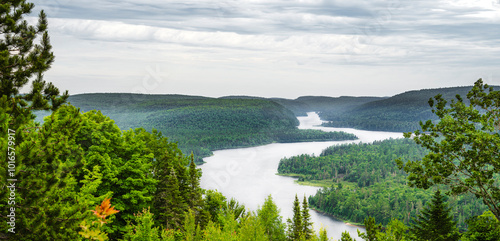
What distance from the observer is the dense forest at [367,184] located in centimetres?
10250

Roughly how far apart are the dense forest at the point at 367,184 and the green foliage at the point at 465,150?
214ft

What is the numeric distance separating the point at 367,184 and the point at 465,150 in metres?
134

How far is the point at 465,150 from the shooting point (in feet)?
57.2

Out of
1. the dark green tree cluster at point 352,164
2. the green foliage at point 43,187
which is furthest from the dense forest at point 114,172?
the dark green tree cluster at point 352,164

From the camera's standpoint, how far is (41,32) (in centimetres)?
1141

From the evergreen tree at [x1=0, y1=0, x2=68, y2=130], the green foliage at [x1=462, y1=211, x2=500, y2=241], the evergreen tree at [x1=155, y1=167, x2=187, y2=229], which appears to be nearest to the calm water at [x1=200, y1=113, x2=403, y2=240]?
the evergreen tree at [x1=155, y1=167, x2=187, y2=229]

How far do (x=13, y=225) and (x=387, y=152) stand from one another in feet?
591

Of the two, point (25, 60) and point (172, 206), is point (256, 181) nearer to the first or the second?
point (172, 206)

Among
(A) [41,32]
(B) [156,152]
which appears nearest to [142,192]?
(B) [156,152]

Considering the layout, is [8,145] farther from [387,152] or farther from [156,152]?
[387,152]

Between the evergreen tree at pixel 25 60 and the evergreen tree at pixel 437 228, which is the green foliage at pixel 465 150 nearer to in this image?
the evergreen tree at pixel 437 228

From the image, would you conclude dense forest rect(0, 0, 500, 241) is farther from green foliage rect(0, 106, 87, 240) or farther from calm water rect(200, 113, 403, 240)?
calm water rect(200, 113, 403, 240)

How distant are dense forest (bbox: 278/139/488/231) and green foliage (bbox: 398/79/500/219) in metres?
65.3

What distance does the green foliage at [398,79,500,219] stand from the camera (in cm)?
1632
